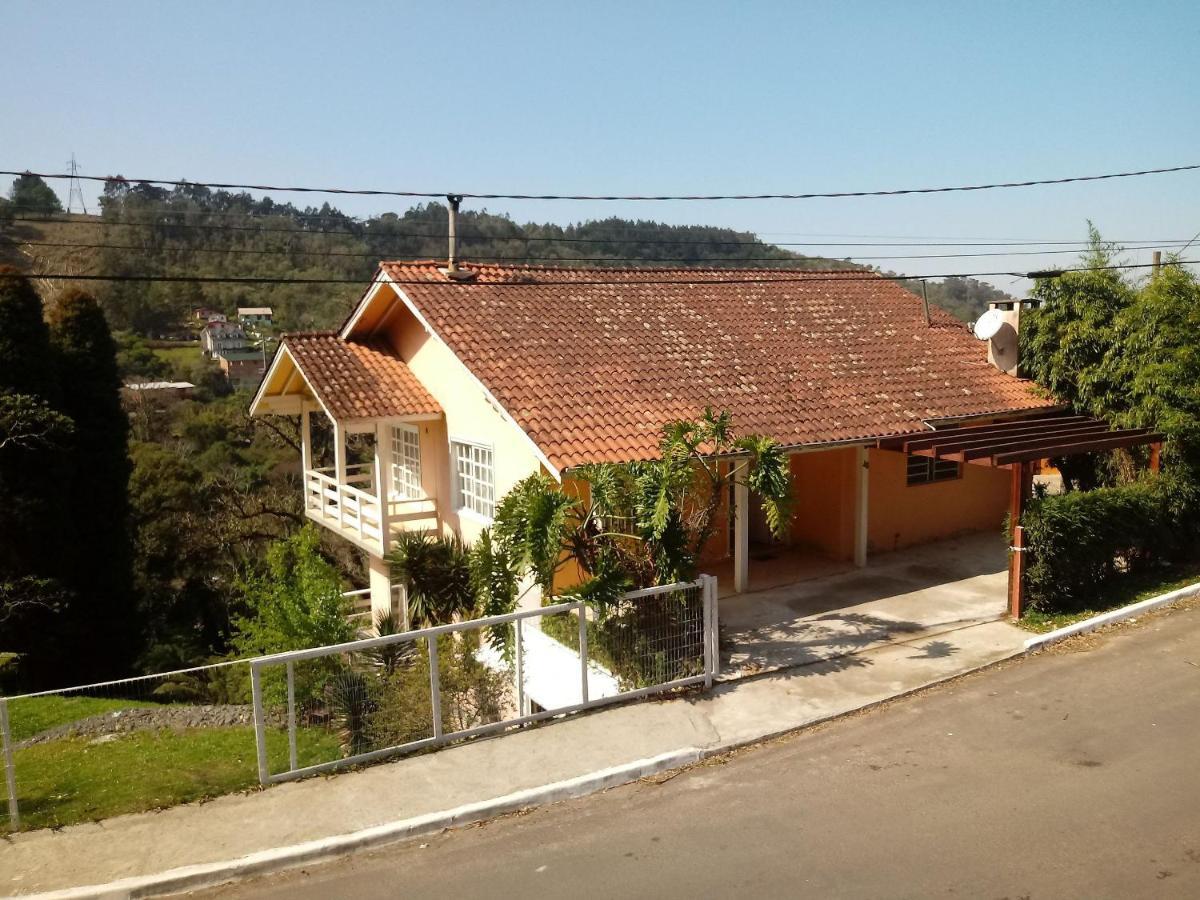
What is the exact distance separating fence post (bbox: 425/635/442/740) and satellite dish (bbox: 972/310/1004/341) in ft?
40.1

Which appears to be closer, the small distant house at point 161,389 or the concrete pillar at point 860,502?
the concrete pillar at point 860,502

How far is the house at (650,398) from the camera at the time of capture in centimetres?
1323

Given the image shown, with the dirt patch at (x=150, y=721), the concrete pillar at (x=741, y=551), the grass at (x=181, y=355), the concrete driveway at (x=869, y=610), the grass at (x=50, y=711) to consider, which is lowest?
the grass at (x=50, y=711)

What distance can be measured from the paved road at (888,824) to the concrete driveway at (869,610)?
1.78m

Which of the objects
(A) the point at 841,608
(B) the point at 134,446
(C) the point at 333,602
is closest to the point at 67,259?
(B) the point at 134,446

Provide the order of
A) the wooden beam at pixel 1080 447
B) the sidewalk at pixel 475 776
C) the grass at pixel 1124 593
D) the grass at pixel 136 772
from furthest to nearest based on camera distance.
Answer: the wooden beam at pixel 1080 447 → the grass at pixel 1124 593 → the grass at pixel 136 772 → the sidewalk at pixel 475 776

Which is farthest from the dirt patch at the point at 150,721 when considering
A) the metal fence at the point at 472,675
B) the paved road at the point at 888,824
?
the paved road at the point at 888,824

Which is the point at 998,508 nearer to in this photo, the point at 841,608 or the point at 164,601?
the point at 841,608

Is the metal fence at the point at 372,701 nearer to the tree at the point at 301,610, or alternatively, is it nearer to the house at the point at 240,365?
the tree at the point at 301,610

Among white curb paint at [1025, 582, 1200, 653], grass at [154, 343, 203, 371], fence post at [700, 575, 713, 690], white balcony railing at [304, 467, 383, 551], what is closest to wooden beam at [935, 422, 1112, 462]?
white curb paint at [1025, 582, 1200, 653]

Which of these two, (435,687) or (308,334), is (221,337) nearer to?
(308,334)

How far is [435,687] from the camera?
878 cm

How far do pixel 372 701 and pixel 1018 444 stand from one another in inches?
358

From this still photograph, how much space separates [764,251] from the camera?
1956 inches
